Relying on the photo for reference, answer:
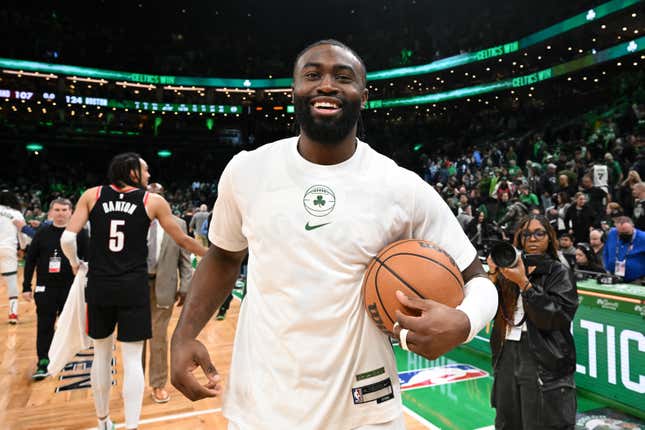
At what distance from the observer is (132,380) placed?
3.11 metres

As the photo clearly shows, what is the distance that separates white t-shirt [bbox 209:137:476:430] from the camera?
4.40 feet

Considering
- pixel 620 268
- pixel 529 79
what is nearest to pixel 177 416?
pixel 620 268

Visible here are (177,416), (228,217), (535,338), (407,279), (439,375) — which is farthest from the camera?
(439,375)

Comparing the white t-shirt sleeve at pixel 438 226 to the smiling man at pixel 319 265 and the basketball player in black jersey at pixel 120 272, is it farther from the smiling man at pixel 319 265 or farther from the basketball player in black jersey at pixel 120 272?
the basketball player in black jersey at pixel 120 272

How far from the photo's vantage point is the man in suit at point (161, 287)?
13.5 ft

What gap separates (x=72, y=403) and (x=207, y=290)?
11.1 feet

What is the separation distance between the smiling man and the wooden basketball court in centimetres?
249

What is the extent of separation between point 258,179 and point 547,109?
74.3 feet

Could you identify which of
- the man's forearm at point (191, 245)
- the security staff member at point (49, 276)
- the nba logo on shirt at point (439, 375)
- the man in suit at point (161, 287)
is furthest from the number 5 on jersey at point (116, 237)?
the nba logo on shirt at point (439, 375)

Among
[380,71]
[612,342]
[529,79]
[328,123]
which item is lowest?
[612,342]

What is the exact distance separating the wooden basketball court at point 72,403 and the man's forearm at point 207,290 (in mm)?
2405

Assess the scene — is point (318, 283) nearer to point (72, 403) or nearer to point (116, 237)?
point (116, 237)

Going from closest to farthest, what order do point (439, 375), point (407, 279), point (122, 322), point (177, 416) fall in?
point (407, 279) → point (122, 322) → point (177, 416) → point (439, 375)

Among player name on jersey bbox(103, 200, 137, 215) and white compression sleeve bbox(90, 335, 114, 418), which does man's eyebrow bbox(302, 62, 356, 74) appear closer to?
player name on jersey bbox(103, 200, 137, 215)
